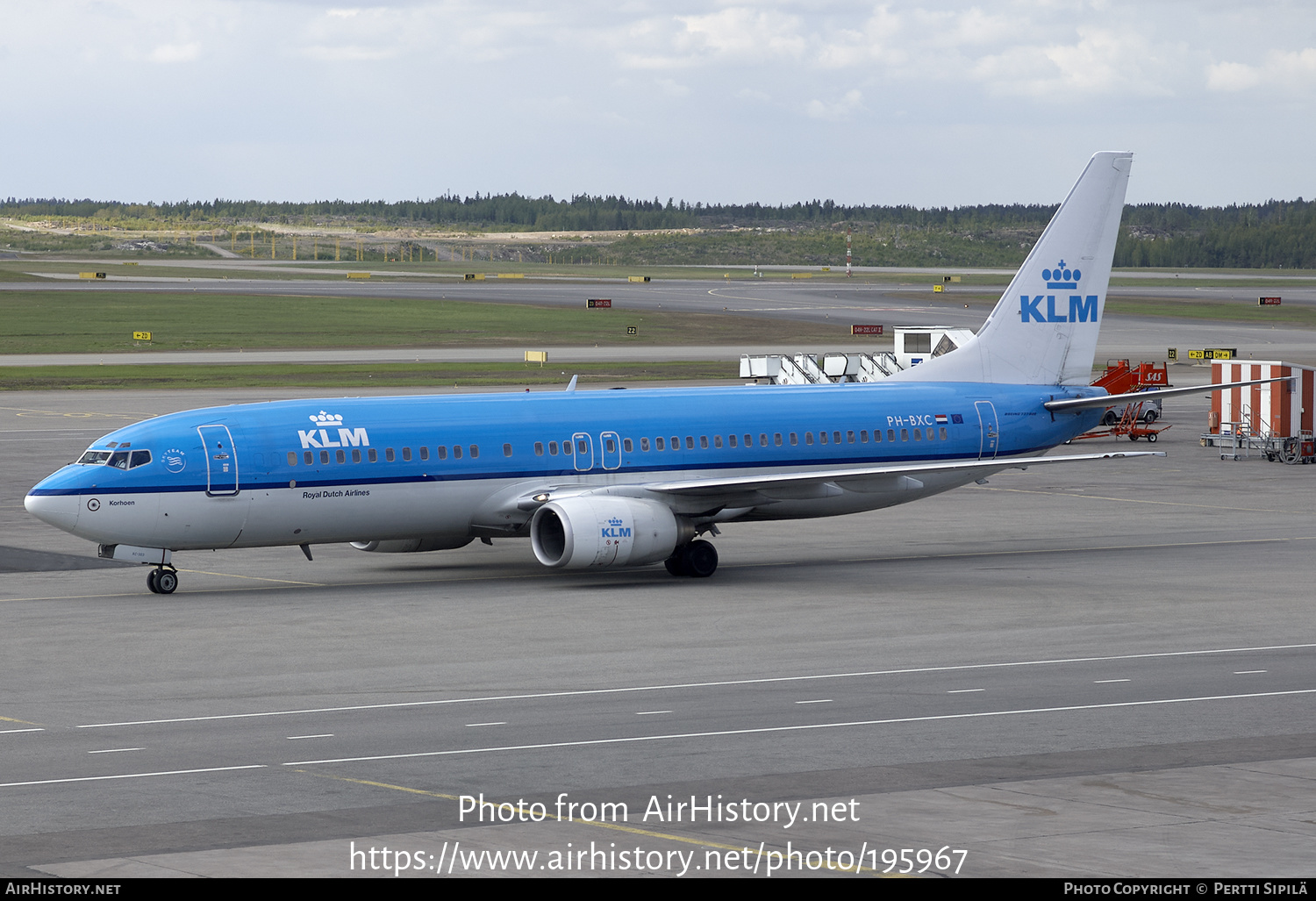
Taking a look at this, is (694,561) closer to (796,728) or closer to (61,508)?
(61,508)

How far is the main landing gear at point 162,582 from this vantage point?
35406mm

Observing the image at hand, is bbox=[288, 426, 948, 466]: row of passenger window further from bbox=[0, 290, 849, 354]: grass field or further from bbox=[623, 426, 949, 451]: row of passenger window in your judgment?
bbox=[0, 290, 849, 354]: grass field

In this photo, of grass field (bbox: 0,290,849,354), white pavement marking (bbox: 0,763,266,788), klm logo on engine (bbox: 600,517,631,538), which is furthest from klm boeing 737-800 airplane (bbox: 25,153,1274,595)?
grass field (bbox: 0,290,849,354)

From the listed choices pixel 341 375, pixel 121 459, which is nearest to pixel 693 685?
pixel 121 459

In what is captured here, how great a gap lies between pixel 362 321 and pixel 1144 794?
4714 inches

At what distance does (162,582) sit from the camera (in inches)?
1395

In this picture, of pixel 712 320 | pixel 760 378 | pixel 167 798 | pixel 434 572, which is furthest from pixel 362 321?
pixel 167 798

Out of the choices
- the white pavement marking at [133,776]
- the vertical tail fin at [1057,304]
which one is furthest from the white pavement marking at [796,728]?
the vertical tail fin at [1057,304]

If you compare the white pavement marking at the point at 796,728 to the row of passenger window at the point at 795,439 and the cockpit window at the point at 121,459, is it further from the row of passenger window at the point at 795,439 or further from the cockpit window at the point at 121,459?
the row of passenger window at the point at 795,439

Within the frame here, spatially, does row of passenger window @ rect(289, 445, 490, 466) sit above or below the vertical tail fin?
below

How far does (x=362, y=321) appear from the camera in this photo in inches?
5295

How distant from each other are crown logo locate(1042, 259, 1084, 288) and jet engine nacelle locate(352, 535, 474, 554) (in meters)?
16.9

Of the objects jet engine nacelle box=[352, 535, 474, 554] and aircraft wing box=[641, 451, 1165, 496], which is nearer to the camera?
aircraft wing box=[641, 451, 1165, 496]

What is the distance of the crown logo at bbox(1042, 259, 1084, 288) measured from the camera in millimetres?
44906
